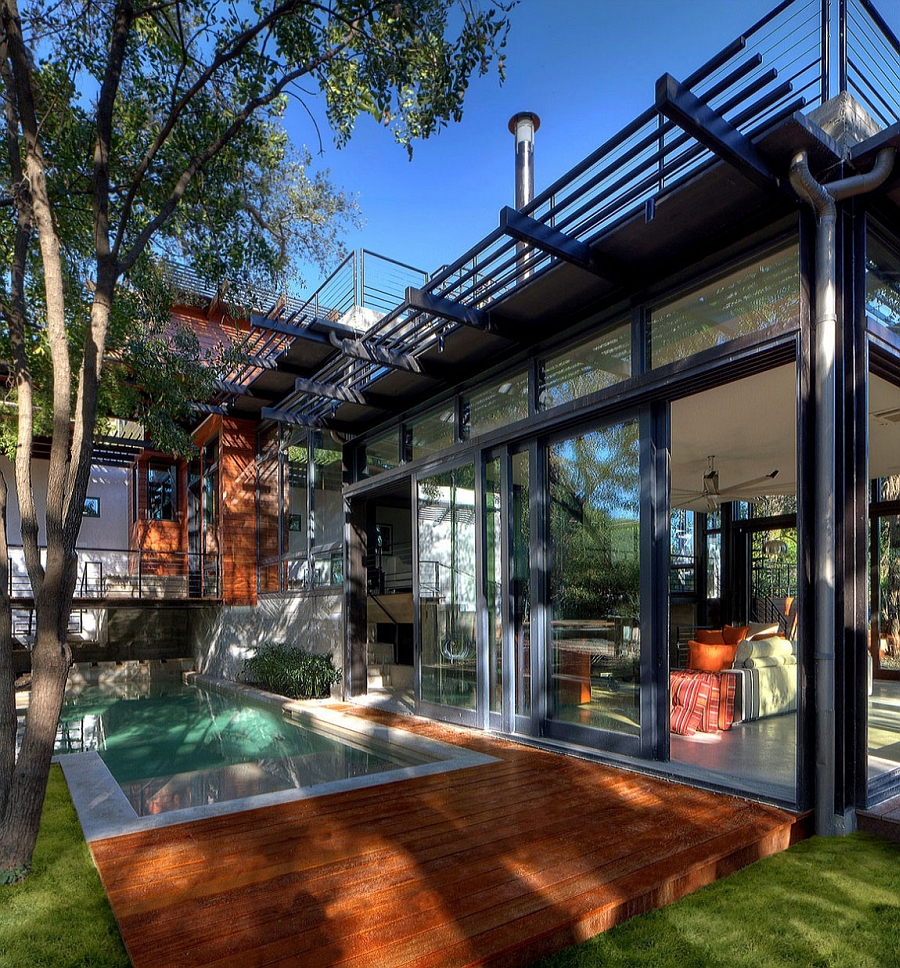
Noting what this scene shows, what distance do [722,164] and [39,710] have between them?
4.46m

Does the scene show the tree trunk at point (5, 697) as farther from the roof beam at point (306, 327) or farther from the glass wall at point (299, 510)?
the glass wall at point (299, 510)

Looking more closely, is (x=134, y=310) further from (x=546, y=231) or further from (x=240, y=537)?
(x=240, y=537)

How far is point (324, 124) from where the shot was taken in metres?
5.14

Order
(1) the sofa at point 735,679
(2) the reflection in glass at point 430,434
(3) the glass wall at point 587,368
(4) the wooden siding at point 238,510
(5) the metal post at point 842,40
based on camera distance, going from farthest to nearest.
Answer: (4) the wooden siding at point 238,510 < (2) the reflection in glass at point 430,434 < (1) the sofa at point 735,679 < (3) the glass wall at point 587,368 < (5) the metal post at point 842,40

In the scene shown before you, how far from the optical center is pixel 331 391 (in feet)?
25.5

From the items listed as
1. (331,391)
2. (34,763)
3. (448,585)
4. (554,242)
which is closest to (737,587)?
(448,585)

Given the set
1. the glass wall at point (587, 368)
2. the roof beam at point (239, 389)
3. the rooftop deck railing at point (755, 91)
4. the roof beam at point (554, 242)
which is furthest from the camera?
the roof beam at point (239, 389)

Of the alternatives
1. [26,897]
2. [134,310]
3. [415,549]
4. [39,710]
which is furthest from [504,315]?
[26,897]

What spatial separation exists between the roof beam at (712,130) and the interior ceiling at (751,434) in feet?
6.73

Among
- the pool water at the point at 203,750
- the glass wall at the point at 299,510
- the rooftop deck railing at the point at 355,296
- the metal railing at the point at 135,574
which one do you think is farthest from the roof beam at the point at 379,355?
the metal railing at the point at 135,574

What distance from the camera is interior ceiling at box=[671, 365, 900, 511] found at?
599 centimetres

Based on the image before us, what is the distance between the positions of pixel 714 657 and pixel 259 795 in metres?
4.01

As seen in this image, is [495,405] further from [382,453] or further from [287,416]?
[287,416]

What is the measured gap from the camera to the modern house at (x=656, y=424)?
3.74 meters
